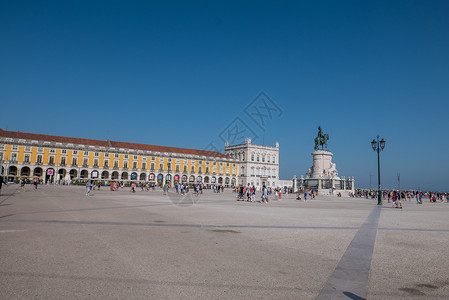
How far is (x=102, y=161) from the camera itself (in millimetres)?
74688

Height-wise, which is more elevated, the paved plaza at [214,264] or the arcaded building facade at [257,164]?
the arcaded building facade at [257,164]

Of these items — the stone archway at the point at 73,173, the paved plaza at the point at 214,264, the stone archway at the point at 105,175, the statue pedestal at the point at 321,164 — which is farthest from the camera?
the stone archway at the point at 105,175

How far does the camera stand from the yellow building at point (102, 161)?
2623 inches

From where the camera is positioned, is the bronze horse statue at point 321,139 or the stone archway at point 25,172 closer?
the bronze horse statue at point 321,139

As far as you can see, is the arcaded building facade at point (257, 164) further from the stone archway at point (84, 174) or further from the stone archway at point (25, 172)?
the stone archway at point (25, 172)

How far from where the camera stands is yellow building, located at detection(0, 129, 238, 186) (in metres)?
66.6

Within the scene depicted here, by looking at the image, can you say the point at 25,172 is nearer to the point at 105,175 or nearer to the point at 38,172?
the point at 38,172

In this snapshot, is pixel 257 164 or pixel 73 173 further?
pixel 257 164

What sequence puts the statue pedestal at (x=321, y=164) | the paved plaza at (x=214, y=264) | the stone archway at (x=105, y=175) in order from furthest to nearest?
the stone archway at (x=105, y=175) < the statue pedestal at (x=321, y=164) < the paved plaza at (x=214, y=264)

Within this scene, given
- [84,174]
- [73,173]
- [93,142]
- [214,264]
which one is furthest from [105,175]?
[214,264]

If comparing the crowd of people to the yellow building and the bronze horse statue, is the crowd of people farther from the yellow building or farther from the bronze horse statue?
the yellow building

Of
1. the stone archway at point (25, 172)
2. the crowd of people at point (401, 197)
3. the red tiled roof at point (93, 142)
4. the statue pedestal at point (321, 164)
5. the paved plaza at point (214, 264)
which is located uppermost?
the red tiled roof at point (93, 142)

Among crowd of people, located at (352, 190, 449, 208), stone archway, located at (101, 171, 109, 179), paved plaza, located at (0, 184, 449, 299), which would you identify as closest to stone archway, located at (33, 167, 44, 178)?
stone archway, located at (101, 171, 109, 179)

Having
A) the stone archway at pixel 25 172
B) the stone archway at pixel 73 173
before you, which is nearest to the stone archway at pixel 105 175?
the stone archway at pixel 73 173
